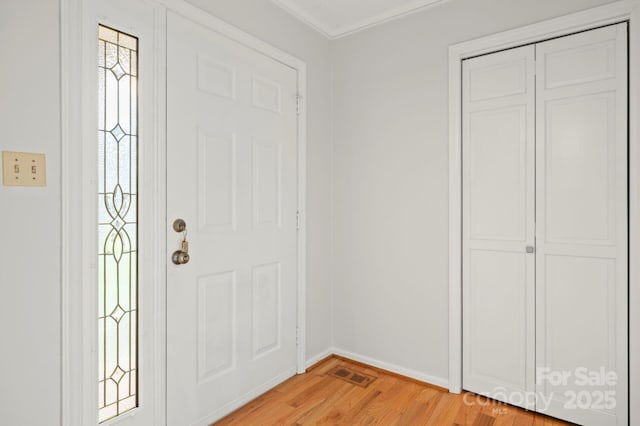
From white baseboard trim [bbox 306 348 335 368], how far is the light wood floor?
8.1 inches

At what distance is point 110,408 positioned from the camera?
159 centimetres

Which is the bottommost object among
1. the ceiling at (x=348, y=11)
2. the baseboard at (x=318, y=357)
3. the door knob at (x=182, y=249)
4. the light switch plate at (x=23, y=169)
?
the baseboard at (x=318, y=357)

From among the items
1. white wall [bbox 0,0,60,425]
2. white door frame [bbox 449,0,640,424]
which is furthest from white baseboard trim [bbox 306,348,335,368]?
white wall [bbox 0,0,60,425]

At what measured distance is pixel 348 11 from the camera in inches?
102

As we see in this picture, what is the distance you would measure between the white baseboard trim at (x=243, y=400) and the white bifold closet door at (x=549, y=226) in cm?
123

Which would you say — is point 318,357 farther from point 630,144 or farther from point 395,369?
point 630,144

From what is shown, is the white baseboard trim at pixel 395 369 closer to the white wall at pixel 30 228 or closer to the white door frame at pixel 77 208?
the white door frame at pixel 77 208

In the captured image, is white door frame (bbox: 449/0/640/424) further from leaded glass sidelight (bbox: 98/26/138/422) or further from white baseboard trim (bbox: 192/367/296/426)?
leaded glass sidelight (bbox: 98/26/138/422)

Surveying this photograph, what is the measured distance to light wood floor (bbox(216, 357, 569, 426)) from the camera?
2039 millimetres

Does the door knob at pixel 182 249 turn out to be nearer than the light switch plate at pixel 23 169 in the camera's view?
No

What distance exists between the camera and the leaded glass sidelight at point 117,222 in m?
1.56

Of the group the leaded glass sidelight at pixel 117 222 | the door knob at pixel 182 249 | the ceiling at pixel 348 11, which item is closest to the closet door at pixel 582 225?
the ceiling at pixel 348 11

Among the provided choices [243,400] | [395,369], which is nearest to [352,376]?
[395,369]

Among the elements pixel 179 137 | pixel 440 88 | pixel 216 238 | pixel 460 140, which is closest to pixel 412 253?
pixel 460 140
